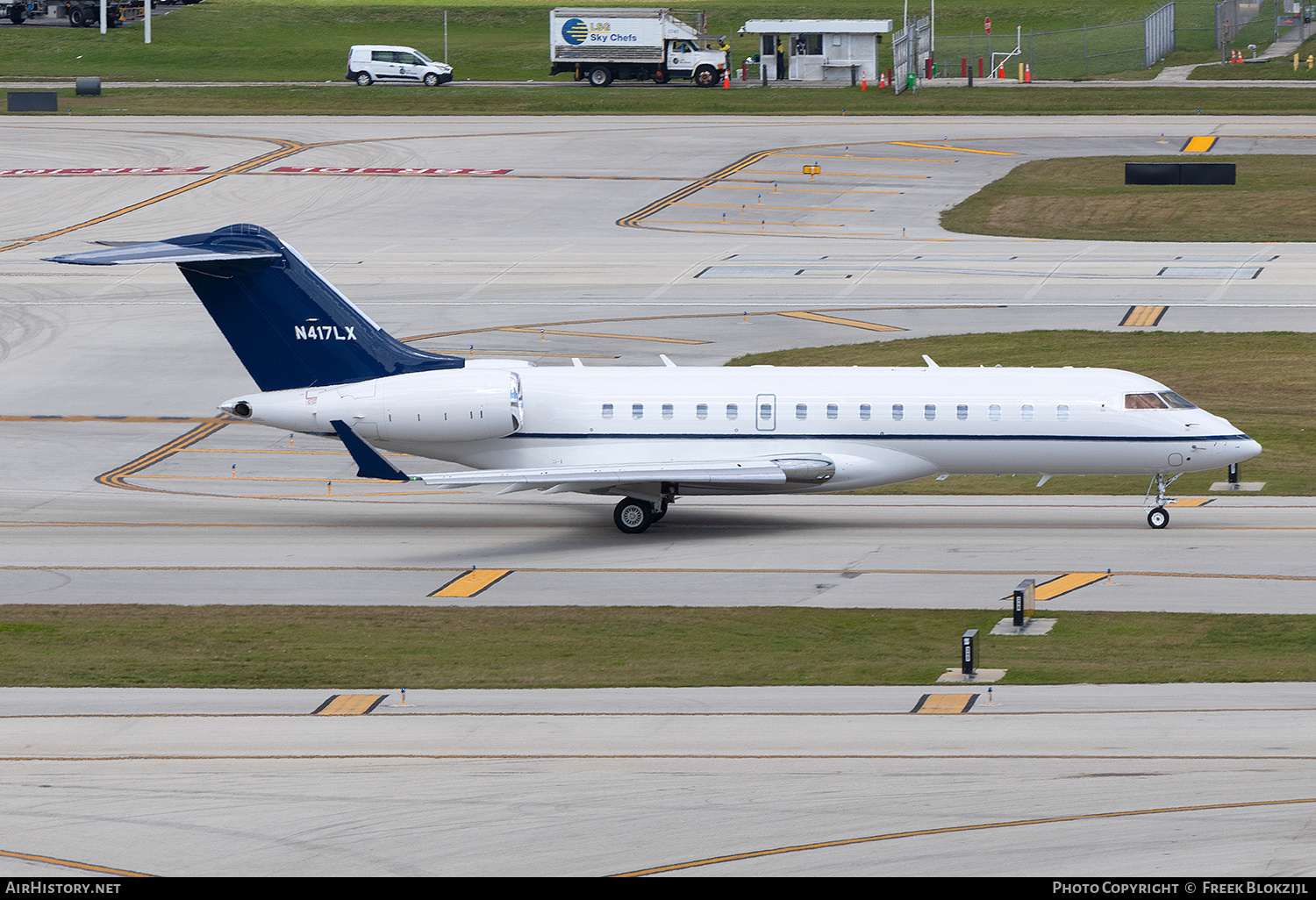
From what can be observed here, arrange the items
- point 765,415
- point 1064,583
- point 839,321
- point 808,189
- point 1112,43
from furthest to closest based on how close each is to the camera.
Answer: point 1112,43, point 808,189, point 839,321, point 765,415, point 1064,583

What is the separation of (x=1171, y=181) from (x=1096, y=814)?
5497cm

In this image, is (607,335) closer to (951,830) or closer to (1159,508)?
(1159,508)

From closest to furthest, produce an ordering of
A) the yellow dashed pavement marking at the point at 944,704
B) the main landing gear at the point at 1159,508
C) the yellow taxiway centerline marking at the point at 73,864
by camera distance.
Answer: the yellow taxiway centerline marking at the point at 73,864, the yellow dashed pavement marking at the point at 944,704, the main landing gear at the point at 1159,508

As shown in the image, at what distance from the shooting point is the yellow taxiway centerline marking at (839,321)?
2005 inches

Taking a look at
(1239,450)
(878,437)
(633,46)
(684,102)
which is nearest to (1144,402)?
(1239,450)

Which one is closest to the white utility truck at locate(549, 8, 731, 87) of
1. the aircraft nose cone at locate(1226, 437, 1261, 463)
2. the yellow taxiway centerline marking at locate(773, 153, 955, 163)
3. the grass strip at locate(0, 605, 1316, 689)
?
the yellow taxiway centerline marking at locate(773, 153, 955, 163)

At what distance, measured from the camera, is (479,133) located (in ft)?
275

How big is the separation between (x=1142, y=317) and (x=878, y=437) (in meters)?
21.0

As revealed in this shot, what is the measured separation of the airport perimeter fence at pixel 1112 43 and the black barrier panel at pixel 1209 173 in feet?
115

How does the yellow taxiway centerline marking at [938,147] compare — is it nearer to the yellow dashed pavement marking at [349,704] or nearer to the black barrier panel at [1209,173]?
the black barrier panel at [1209,173]

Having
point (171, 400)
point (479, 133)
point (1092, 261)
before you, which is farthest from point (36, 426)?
point (479, 133)

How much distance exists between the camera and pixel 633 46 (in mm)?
98875

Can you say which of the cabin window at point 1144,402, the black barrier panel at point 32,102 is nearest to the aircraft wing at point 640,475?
the cabin window at point 1144,402

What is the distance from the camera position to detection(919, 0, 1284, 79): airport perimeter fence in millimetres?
105250
